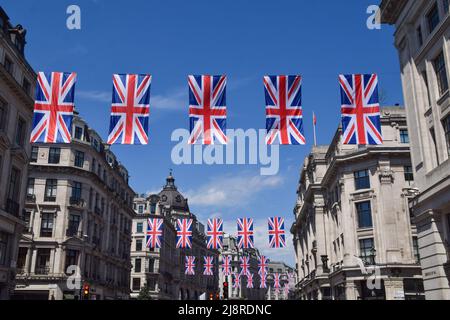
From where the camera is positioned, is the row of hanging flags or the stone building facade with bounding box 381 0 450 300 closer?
the row of hanging flags

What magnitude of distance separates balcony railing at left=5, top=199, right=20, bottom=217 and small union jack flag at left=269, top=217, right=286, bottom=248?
2544 cm

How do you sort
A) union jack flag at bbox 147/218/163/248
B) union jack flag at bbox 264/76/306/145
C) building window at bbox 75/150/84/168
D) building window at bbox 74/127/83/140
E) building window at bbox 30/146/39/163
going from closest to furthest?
union jack flag at bbox 264/76/306/145 → union jack flag at bbox 147/218/163/248 → building window at bbox 30/146/39/163 → building window at bbox 75/150/84/168 → building window at bbox 74/127/83/140

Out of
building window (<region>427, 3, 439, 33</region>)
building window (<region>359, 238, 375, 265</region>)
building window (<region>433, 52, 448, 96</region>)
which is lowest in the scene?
building window (<region>359, 238, 375, 265</region>)

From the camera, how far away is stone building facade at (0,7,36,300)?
106 feet

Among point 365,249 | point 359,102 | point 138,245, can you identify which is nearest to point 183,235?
point 365,249

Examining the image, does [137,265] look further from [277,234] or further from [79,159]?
[277,234]

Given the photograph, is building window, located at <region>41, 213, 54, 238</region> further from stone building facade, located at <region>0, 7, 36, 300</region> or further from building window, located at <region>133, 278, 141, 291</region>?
building window, located at <region>133, 278, 141, 291</region>

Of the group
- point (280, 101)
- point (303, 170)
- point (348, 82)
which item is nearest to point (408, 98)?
point (348, 82)

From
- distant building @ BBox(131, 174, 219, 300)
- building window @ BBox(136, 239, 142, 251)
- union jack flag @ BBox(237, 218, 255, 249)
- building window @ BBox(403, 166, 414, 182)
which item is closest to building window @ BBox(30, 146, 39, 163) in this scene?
union jack flag @ BBox(237, 218, 255, 249)

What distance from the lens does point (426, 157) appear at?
26328mm

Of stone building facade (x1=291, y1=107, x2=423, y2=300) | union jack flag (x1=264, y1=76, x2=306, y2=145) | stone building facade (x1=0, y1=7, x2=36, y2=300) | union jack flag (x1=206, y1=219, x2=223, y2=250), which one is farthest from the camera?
union jack flag (x1=206, y1=219, x2=223, y2=250)

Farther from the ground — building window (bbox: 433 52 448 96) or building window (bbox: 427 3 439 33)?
building window (bbox: 427 3 439 33)
